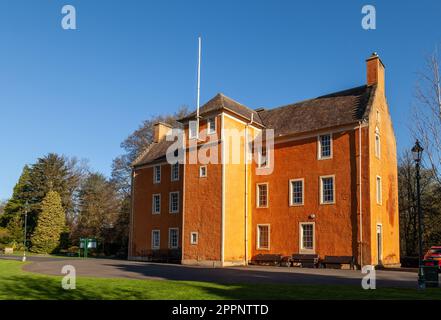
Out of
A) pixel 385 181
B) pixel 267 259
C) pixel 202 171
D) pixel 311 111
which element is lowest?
pixel 267 259

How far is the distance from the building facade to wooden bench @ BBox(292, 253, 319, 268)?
483mm

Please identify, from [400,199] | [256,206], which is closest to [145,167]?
[256,206]

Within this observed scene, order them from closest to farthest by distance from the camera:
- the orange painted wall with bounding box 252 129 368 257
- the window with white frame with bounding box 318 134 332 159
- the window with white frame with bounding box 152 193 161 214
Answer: the orange painted wall with bounding box 252 129 368 257, the window with white frame with bounding box 318 134 332 159, the window with white frame with bounding box 152 193 161 214

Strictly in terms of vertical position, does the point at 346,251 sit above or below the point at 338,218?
below

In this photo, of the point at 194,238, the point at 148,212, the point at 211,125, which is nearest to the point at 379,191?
the point at 211,125

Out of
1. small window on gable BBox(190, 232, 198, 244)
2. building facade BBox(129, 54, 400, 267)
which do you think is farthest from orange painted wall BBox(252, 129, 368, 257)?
small window on gable BBox(190, 232, 198, 244)

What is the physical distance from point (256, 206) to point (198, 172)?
5.00 meters

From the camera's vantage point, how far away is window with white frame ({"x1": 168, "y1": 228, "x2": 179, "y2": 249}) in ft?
115

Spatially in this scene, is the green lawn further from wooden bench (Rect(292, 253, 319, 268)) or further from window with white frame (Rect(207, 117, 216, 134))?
window with white frame (Rect(207, 117, 216, 134))

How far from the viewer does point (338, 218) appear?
2677 cm

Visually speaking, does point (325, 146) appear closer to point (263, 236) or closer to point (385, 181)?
point (385, 181)

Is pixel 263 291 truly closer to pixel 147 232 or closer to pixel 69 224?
pixel 147 232

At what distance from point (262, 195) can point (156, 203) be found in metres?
11.3

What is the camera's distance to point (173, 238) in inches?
1398
